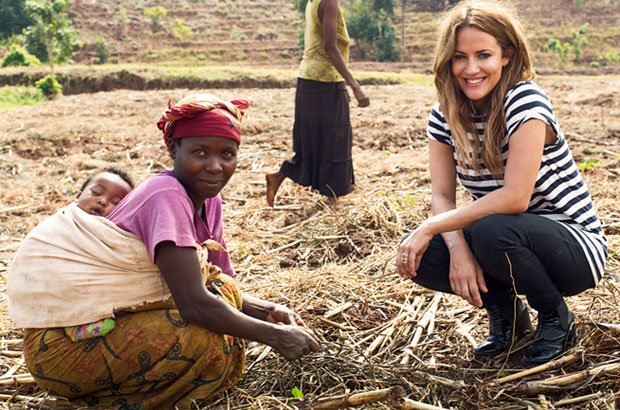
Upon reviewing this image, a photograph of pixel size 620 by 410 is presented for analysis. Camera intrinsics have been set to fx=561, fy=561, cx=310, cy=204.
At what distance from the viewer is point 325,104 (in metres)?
4.45

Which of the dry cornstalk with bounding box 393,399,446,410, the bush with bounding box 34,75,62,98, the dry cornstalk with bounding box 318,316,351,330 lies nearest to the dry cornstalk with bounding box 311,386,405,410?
the dry cornstalk with bounding box 393,399,446,410

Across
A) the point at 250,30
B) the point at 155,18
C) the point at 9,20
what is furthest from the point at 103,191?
the point at 9,20

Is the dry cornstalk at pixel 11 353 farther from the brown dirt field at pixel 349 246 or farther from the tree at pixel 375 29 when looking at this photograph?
the tree at pixel 375 29

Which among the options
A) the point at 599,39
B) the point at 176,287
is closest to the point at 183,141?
the point at 176,287

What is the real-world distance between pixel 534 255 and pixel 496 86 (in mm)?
665

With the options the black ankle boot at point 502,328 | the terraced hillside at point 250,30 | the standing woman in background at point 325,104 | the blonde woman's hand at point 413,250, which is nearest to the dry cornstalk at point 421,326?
the black ankle boot at point 502,328

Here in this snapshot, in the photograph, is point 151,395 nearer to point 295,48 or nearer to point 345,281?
point 345,281

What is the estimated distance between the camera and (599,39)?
32969 mm

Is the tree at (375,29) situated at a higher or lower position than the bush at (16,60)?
higher

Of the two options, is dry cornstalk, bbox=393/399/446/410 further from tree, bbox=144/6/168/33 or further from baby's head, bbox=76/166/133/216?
tree, bbox=144/6/168/33

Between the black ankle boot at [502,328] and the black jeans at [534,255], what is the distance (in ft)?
0.61

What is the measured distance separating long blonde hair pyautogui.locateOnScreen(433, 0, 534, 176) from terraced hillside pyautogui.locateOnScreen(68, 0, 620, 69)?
24307 millimetres

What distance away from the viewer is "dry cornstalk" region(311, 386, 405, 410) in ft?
6.03

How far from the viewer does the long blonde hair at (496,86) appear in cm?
210
